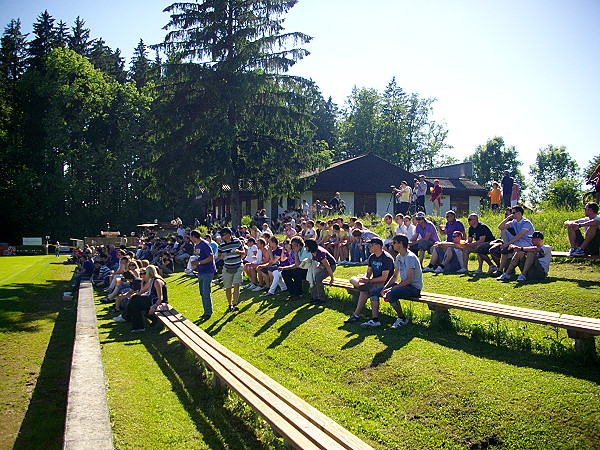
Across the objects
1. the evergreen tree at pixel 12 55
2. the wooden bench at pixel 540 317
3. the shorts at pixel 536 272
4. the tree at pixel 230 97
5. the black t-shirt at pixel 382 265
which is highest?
the evergreen tree at pixel 12 55

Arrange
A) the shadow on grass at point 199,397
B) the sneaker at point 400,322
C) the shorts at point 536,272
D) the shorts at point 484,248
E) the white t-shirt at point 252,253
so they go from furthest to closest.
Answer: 1. the white t-shirt at point 252,253
2. the shorts at point 484,248
3. the shorts at point 536,272
4. the sneaker at point 400,322
5. the shadow on grass at point 199,397

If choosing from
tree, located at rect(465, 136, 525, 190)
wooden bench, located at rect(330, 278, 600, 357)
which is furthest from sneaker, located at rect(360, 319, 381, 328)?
tree, located at rect(465, 136, 525, 190)

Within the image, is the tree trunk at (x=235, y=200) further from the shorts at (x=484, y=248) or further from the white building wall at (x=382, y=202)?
A: the shorts at (x=484, y=248)

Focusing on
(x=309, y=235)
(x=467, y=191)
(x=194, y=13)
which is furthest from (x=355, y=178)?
(x=309, y=235)

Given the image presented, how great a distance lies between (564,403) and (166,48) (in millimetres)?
26137

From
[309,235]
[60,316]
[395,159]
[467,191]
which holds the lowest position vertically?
[60,316]

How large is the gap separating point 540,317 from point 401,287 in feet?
8.10

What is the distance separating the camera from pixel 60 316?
15.4m

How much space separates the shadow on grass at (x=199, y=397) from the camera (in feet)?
19.7

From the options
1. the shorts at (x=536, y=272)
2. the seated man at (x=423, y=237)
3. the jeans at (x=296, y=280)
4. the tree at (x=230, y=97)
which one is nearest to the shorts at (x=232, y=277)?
the jeans at (x=296, y=280)

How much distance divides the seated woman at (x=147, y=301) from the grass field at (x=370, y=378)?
42cm

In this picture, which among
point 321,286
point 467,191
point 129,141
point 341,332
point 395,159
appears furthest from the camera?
point 395,159

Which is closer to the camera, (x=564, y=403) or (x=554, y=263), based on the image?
(x=564, y=403)

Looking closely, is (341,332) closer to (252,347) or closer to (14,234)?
(252,347)
